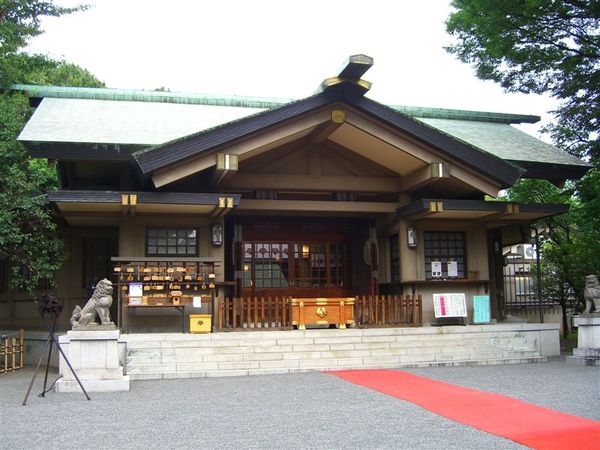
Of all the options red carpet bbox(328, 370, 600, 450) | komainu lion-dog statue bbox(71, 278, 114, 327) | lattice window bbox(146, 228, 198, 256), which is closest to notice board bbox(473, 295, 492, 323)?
red carpet bbox(328, 370, 600, 450)

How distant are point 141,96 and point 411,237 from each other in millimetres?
8670

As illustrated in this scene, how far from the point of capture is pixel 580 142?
683 inches

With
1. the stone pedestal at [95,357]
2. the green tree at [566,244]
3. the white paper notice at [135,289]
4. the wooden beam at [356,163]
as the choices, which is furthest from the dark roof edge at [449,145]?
the stone pedestal at [95,357]

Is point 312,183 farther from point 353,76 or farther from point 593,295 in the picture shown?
point 593,295

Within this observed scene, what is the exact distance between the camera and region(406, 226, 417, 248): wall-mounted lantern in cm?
1533

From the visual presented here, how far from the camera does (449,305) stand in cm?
1476

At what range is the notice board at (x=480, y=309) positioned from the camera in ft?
49.1

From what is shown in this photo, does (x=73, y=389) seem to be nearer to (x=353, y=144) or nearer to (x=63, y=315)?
(x=63, y=315)

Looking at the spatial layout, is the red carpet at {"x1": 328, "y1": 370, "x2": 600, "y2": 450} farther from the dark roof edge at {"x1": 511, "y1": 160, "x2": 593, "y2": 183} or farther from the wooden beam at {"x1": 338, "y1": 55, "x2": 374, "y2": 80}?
the dark roof edge at {"x1": 511, "y1": 160, "x2": 593, "y2": 183}

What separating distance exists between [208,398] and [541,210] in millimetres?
10109

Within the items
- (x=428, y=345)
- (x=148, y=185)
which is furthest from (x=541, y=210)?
(x=148, y=185)

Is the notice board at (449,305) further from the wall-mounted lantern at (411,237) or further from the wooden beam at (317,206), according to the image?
the wooden beam at (317,206)

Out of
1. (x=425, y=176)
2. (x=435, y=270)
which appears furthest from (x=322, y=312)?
(x=425, y=176)

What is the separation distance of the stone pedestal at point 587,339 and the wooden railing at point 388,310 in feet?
10.9
